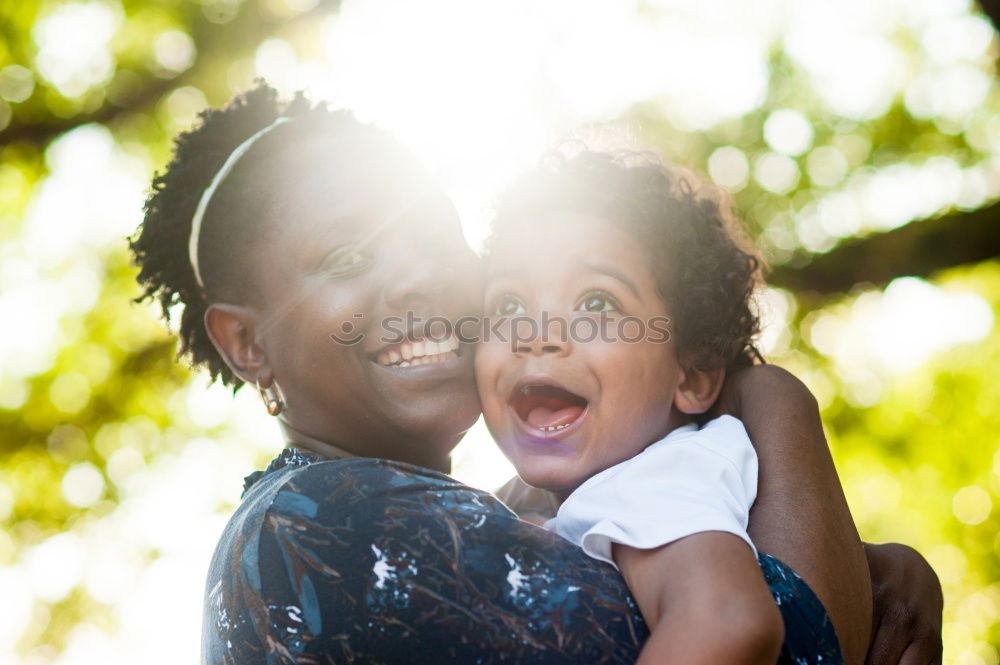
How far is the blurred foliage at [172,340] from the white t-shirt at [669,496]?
605cm

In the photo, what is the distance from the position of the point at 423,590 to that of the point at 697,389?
112 cm

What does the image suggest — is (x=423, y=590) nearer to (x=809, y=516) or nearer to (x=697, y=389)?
(x=809, y=516)

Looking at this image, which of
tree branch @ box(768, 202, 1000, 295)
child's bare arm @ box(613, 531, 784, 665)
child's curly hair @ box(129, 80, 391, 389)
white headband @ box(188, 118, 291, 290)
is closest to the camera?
child's bare arm @ box(613, 531, 784, 665)

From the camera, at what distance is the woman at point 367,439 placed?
72.2 inches

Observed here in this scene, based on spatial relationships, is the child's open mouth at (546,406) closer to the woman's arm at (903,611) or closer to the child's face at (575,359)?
the child's face at (575,359)

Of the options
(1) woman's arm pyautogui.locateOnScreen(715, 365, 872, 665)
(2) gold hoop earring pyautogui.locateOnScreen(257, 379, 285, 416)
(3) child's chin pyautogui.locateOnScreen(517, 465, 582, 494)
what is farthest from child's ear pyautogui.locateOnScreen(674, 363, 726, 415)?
(2) gold hoop earring pyautogui.locateOnScreen(257, 379, 285, 416)

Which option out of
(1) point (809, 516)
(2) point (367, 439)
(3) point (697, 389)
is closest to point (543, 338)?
(3) point (697, 389)

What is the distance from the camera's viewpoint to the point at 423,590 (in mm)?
1831

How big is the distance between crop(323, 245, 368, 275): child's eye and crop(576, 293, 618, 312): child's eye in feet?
1.96

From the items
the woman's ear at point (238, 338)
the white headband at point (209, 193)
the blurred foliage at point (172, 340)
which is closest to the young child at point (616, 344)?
the woman's ear at point (238, 338)

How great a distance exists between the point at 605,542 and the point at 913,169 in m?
8.81

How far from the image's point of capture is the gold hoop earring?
2793mm

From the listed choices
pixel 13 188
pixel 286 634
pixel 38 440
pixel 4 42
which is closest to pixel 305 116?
pixel 286 634

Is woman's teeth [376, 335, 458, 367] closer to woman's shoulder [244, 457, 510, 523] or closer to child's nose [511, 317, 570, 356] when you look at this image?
child's nose [511, 317, 570, 356]
